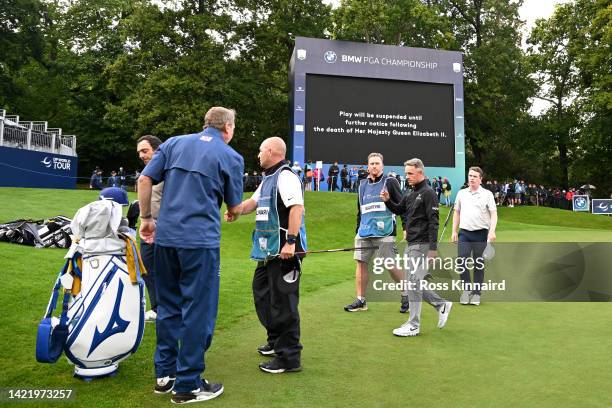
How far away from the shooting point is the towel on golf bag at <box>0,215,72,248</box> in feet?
35.0

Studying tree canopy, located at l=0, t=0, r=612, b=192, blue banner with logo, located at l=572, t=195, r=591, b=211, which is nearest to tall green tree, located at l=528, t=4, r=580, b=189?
tree canopy, located at l=0, t=0, r=612, b=192

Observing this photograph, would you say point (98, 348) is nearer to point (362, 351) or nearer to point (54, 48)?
point (362, 351)

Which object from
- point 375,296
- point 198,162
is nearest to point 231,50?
point 375,296

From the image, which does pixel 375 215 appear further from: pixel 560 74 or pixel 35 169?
pixel 560 74

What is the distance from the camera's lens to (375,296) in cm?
726

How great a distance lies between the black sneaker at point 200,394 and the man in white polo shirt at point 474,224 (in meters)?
4.45

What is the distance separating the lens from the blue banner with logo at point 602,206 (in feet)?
105

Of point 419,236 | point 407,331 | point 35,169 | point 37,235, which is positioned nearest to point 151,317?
point 407,331

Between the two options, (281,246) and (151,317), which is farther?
(151,317)

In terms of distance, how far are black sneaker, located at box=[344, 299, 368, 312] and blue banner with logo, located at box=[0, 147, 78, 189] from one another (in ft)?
72.2

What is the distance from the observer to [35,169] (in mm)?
25984

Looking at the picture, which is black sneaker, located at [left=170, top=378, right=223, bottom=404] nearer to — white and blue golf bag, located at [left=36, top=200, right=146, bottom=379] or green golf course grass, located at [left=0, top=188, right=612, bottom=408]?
green golf course grass, located at [left=0, top=188, right=612, bottom=408]

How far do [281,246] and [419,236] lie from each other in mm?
2144

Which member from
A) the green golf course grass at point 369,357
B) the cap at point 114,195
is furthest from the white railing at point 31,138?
the cap at point 114,195
